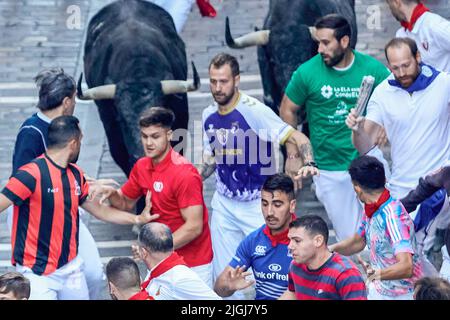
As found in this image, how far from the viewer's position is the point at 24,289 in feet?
29.1

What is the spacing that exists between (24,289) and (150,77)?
4.55m

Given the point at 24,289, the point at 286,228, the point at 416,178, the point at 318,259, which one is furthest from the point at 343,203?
the point at 24,289

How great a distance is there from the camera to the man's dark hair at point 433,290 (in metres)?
8.13

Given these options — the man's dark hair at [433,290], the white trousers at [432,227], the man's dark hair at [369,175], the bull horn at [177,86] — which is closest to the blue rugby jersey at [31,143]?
the bull horn at [177,86]

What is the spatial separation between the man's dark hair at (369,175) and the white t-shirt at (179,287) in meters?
1.38

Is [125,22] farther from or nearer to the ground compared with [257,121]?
farther from the ground

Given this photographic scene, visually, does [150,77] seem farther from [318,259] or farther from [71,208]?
[318,259]

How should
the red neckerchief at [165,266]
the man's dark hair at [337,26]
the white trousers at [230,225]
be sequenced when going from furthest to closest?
the man's dark hair at [337,26]
the white trousers at [230,225]
the red neckerchief at [165,266]

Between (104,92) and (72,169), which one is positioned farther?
(104,92)

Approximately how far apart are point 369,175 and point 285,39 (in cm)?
417

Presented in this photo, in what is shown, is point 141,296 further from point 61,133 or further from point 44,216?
point 61,133

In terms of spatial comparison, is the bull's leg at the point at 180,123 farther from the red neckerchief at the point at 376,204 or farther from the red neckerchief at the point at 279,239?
the red neckerchief at the point at 376,204

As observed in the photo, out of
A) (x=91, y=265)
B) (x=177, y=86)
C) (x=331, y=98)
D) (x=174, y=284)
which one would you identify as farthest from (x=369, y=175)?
(x=177, y=86)

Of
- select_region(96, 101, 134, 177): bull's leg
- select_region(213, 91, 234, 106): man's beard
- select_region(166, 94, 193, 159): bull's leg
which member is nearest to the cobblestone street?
select_region(166, 94, 193, 159): bull's leg
